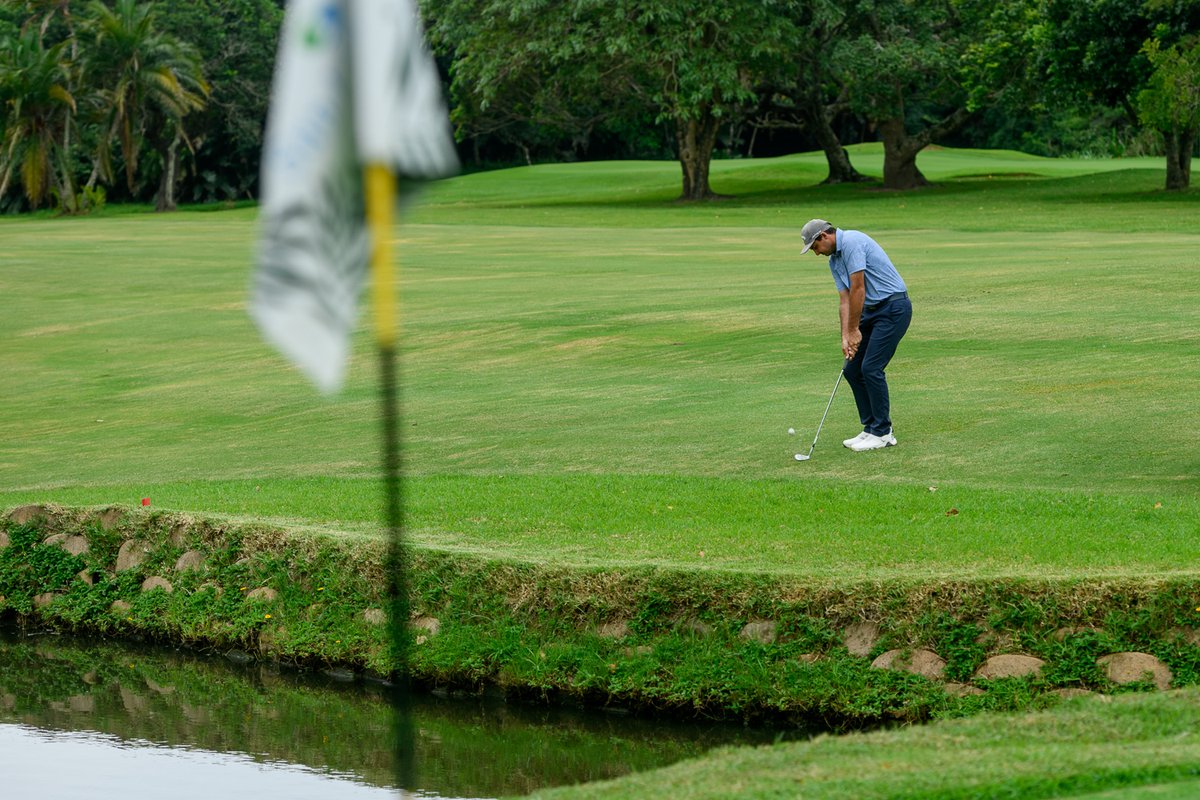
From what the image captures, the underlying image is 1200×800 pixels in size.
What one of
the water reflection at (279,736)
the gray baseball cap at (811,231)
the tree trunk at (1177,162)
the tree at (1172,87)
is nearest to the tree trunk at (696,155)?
the tree trunk at (1177,162)

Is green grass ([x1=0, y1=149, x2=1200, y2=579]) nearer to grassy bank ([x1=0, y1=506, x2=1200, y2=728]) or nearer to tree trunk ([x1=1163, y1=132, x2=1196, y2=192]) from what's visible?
grassy bank ([x1=0, y1=506, x2=1200, y2=728])

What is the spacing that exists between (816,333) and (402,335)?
5859 mm

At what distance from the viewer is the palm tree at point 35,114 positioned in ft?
201

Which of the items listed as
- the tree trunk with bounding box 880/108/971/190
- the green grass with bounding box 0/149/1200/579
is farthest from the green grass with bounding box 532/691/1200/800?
the tree trunk with bounding box 880/108/971/190

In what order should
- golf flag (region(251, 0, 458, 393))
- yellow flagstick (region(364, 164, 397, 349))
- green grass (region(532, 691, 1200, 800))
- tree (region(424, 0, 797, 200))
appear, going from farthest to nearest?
tree (region(424, 0, 797, 200)) < green grass (region(532, 691, 1200, 800)) < yellow flagstick (region(364, 164, 397, 349)) < golf flag (region(251, 0, 458, 393))

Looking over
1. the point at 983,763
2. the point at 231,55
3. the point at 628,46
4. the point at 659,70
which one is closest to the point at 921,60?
the point at 659,70

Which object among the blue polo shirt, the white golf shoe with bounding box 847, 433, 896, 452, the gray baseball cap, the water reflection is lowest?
the water reflection

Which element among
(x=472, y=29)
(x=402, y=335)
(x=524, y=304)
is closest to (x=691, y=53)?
(x=472, y=29)

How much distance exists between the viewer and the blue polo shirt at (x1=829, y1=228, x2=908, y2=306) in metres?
12.6

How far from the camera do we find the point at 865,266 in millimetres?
12727

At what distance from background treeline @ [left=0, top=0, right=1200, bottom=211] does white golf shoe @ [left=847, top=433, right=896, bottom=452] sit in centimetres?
2788

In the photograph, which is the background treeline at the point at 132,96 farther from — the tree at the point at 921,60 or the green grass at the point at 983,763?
the green grass at the point at 983,763

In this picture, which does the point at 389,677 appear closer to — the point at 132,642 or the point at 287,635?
the point at 287,635

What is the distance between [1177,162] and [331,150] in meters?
47.0
